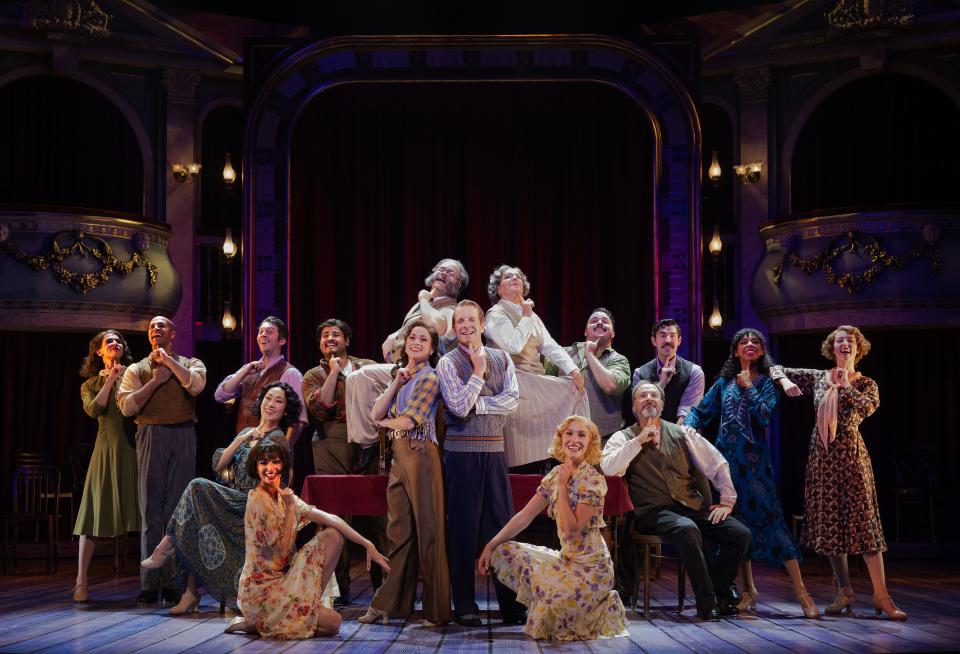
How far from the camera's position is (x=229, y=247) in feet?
36.0

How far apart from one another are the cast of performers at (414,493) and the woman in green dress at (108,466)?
1839mm

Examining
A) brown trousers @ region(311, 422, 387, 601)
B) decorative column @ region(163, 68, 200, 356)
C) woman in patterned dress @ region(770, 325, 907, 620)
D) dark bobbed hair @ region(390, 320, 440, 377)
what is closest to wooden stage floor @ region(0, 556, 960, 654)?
woman in patterned dress @ region(770, 325, 907, 620)

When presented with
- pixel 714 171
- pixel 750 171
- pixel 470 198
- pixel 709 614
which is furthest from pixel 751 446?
pixel 750 171

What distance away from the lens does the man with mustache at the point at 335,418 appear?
20.6ft

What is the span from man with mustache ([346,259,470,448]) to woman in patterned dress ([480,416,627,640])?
1.13 meters

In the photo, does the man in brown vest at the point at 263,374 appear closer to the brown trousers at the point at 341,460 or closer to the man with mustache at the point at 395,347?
the brown trousers at the point at 341,460

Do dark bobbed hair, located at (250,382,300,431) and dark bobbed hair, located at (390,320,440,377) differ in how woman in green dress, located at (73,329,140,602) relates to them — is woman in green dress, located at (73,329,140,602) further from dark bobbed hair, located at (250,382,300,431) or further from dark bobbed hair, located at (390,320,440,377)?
dark bobbed hair, located at (390,320,440,377)

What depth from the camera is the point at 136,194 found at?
11648 mm

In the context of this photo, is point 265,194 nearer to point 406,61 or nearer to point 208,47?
point 406,61

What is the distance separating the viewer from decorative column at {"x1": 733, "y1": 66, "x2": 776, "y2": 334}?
37.8 feet

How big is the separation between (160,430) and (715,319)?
6.53 meters

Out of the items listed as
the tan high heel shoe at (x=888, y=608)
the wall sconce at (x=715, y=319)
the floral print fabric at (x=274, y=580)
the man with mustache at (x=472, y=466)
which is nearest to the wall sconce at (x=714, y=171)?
the wall sconce at (x=715, y=319)

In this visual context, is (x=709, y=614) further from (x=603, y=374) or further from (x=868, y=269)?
(x=868, y=269)

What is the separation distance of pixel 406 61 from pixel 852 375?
15.5ft
